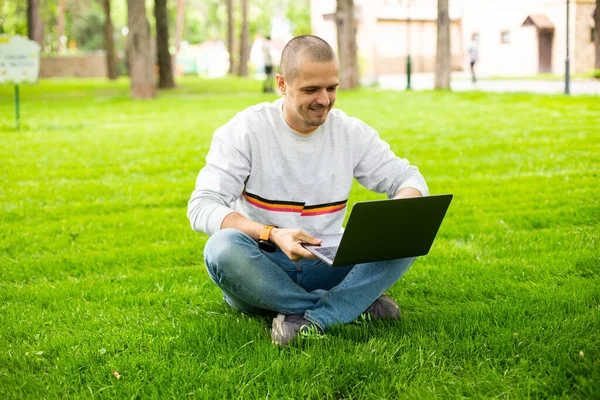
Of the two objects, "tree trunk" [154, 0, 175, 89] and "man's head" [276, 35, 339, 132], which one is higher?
"tree trunk" [154, 0, 175, 89]

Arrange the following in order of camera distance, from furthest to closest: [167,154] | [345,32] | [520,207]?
[345,32] → [167,154] → [520,207]

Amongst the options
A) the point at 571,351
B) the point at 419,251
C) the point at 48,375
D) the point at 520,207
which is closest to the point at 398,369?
the point at 419,251

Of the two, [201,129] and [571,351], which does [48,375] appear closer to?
[571,351]

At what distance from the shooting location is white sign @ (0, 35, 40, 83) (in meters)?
13.8

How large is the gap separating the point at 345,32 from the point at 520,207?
20.0 meters

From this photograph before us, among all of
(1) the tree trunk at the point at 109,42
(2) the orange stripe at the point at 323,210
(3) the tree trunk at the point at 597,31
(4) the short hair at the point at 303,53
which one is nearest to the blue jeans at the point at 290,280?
(2) the orange stripe at the point at 323,210

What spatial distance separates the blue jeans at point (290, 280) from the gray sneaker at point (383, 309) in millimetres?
144

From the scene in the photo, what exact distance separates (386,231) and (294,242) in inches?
15.9

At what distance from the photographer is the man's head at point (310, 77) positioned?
3.57 m

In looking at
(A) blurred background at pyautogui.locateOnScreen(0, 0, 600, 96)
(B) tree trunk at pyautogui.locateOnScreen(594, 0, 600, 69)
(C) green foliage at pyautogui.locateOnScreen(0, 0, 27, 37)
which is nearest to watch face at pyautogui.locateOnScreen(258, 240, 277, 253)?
(B) tree trunk at pyautogui.locateOnScreen(594, 0, 600, 69)

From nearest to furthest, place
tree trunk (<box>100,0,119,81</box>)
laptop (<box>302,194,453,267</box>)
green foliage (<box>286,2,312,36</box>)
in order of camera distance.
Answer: laptop (<box>302,194,453,267</box>) → tree trunk (<box>100,0,119,81</box>) → green foliage (<box>286,2,312,36</box>)

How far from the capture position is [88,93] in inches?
1062

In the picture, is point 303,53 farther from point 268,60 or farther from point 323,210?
point 268,60

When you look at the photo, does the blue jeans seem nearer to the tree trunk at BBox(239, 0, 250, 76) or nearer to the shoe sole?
the shoe sole
